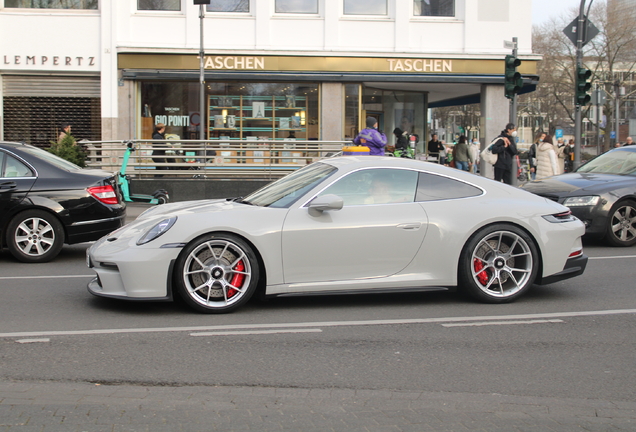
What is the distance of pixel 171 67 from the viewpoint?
22250 millimetres

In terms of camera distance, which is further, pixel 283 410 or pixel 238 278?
pixel 238 278

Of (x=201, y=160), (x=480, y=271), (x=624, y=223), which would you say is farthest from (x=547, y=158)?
(x=480, y=271)

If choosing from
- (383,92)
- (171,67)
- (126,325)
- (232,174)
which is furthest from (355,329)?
(383,92)

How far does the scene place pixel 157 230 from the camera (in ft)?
20.3

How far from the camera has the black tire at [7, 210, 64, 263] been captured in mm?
9055

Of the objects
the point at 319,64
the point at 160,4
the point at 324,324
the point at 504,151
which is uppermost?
the point at 160,4

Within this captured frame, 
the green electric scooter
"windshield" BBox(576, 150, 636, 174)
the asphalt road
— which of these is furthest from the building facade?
the asphalt road

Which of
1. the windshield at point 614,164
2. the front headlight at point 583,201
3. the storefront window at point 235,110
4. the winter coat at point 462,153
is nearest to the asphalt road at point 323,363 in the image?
the front headlight at point 583,201

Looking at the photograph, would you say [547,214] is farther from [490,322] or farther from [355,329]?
[355,329]

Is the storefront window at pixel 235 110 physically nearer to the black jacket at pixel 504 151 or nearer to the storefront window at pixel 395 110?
the storefront window at pixel 395 110

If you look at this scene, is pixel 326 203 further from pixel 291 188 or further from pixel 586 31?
pixel 586 31

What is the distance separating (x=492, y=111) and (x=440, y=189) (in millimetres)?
17996

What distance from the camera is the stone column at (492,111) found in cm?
2381

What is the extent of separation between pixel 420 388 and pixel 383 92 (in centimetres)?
2161
